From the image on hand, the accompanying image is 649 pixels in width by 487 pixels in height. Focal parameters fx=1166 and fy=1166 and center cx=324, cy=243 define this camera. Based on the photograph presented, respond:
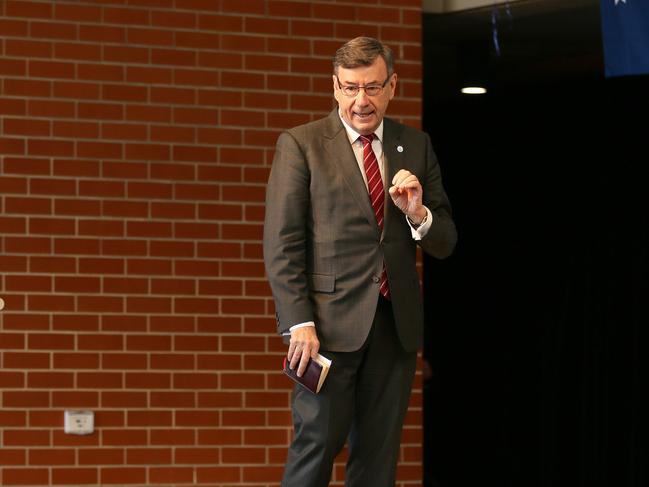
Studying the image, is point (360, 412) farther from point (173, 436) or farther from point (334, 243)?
point (173, 436)

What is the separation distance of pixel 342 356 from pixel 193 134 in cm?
170

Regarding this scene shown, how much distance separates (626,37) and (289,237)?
1971mm

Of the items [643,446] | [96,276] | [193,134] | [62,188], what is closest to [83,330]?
[96,276]

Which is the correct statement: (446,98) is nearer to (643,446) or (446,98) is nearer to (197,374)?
(643,446)

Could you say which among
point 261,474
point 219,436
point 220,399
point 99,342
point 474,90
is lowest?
point 261,474

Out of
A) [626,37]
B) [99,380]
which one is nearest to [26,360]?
[99,380]

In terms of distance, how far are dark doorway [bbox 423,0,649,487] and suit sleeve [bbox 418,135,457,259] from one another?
7.67ft

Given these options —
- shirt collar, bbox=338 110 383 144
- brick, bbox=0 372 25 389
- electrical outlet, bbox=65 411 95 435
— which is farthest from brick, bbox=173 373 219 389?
shirt collar, bbox=338 110 383 144

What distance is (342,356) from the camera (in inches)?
131

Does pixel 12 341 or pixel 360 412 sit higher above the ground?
pixel 12 341

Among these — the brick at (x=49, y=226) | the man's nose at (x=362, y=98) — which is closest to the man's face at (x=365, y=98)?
the man's nose at (x=362, y=98)

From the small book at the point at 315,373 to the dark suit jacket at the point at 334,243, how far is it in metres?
0.08

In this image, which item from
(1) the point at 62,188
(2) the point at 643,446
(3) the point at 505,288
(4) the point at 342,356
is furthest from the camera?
(3) the point at 505,288

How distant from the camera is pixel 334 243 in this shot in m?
3.33
